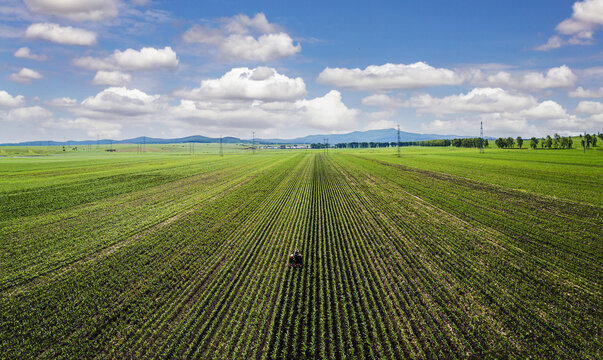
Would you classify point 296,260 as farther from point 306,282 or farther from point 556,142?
point 556,142

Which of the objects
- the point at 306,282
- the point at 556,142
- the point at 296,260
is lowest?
the point at 306,282

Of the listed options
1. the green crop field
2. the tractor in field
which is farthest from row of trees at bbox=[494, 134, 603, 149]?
the tractor in field

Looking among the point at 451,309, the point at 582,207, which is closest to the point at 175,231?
the point at 451,309

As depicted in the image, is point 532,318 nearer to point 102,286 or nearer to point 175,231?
point 102,286

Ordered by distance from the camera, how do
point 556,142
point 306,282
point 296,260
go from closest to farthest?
point 306,282 → point 296,260 → point 556,142

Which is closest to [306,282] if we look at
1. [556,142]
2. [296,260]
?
[296,260]

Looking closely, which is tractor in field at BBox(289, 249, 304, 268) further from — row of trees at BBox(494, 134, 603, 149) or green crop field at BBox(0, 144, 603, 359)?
row of trees at BBox(494, 134, 603, 149)

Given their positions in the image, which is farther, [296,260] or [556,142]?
[556,142]

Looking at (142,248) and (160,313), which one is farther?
(142,248)

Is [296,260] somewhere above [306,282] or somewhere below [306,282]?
above
